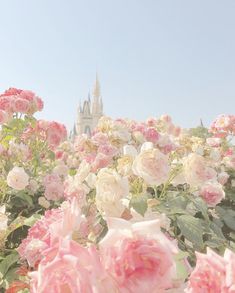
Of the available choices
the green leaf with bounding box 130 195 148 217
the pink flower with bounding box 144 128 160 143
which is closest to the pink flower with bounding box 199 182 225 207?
the green leaf with bounding box 130 195 148 217

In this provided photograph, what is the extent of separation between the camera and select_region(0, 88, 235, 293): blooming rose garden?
82 cm

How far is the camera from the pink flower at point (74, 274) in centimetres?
78

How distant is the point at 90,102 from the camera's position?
74500 millimetres

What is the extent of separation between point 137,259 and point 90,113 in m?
72.9

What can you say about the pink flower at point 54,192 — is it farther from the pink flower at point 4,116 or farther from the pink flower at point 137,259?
the pink flower at point 137,259

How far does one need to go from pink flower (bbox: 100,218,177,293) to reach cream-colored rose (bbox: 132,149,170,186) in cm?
88

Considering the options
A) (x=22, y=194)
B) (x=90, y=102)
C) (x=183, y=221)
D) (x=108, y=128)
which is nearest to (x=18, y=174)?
(x=22, y=194)

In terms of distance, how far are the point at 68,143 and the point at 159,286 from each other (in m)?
4.32

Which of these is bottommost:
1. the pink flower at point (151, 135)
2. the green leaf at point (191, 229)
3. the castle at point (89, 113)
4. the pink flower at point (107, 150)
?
the green leaf at point (191, 229)

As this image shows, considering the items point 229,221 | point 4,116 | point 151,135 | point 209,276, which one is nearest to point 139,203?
point 209,276

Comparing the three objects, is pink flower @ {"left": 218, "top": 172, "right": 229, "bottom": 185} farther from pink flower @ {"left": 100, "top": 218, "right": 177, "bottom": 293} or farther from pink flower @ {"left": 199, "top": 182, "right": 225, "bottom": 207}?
pink flower @ {"left": 100, "top": 218, "right": 177, "bottom": 293}

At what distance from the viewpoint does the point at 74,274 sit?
31.1 inches

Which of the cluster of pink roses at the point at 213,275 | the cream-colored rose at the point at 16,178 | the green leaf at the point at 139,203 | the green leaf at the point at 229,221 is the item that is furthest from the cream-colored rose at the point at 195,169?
the cream-colored rose at the point at 16,178

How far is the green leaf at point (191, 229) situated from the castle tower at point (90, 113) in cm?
6832
